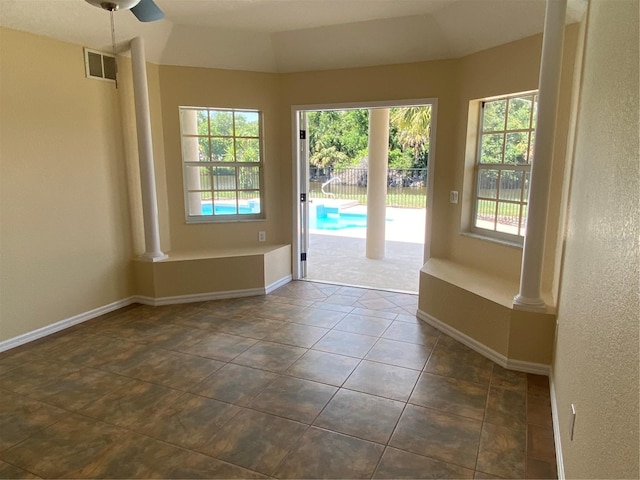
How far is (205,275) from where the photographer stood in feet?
14.3

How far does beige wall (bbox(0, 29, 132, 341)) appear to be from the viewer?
3.18m

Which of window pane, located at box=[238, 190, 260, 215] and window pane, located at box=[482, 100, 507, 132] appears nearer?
window pane, located at box=[482, 100, 507, 132]

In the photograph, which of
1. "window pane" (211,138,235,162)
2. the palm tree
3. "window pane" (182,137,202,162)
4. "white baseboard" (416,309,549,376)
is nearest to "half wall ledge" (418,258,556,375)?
"white baseboard" (416,309,549,376)

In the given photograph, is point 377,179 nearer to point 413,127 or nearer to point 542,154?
point 542,154

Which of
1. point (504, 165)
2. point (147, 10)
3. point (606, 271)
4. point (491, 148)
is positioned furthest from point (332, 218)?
point (606, 271)

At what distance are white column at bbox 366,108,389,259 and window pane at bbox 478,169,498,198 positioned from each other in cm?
221

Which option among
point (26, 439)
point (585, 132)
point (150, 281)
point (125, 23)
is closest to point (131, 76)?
point (125, 23)

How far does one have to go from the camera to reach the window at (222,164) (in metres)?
4.65

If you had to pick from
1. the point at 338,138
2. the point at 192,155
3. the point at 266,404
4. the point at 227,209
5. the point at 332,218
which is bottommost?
the point at 266,404

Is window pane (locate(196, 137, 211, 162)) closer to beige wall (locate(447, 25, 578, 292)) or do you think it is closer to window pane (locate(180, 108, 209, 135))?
window pane (locate(180, 108, 209, 135))

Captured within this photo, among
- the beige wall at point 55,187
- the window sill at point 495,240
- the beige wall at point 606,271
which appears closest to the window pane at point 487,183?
the window sill at point 495,240

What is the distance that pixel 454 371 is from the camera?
2.93 metres

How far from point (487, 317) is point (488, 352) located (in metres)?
0.27

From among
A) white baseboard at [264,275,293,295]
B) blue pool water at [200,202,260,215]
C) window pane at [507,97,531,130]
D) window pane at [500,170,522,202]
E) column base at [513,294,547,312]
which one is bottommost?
white baseboard at [264,275,293,295]
